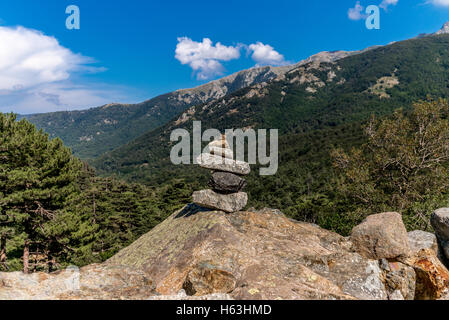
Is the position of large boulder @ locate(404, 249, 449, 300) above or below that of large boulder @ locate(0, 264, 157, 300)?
below

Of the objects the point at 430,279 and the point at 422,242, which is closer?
the point at 430,279

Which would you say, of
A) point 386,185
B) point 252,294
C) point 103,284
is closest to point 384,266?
point 252,294

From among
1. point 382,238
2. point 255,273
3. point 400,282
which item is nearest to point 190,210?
point 255,273

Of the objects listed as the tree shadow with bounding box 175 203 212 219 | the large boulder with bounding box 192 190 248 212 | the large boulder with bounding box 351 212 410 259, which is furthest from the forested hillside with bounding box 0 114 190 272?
the large boulder with bounding box 351 212 410 259

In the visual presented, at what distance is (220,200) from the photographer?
1655 cm

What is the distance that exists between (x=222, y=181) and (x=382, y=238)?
9.74 m

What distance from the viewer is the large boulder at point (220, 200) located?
54.0 ft

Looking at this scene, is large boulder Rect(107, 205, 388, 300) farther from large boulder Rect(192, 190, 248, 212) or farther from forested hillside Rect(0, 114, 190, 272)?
forested hillside Rect(0, 114, 190, 272)

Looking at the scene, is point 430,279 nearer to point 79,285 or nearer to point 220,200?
point 220,200

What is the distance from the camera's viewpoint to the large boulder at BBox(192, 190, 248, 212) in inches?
648

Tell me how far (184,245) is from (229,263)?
454cm

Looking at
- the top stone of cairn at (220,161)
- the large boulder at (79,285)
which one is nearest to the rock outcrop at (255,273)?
the large boulder at (79,285)

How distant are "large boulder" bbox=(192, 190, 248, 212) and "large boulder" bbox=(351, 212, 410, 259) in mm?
7387

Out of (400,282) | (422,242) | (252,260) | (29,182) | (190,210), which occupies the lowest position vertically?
(400,282)
